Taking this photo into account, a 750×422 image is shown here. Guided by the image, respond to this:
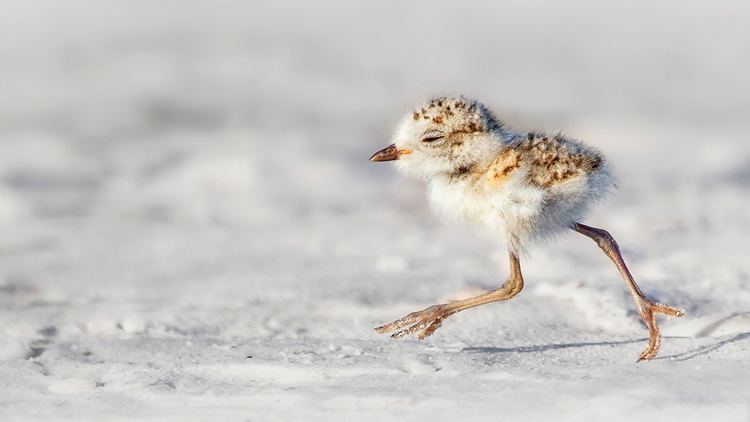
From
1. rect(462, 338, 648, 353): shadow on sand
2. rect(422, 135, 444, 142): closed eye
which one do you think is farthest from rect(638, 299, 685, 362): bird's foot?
rect(422, 135, 444, 142): closed eye

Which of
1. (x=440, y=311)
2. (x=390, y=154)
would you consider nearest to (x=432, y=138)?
(x=390, y=154)

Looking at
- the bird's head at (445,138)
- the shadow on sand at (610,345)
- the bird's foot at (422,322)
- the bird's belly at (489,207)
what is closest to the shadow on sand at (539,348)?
the shadow on sand at (610,345)

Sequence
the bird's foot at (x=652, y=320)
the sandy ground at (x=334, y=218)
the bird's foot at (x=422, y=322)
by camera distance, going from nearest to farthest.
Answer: the sandy ground at (x=334, y=218) → the bird's foot at (x=652, y=320) → the bird's foot at (x=422, y=322)

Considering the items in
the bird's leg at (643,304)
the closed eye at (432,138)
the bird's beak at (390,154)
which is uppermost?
the closed eye at (432,138)

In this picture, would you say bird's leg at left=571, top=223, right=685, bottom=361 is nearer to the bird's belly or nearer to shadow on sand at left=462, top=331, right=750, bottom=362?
shadow on sand at left=462, top=331, right=750, bottom=362

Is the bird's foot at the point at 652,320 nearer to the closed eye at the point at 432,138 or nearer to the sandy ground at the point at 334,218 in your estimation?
the sandy ground at the point at 334,218

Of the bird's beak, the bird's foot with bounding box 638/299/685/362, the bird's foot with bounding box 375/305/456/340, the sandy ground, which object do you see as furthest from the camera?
the bird's beak

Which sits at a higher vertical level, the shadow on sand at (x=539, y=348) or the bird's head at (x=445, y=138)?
the bird's head at (x=445, y=138)

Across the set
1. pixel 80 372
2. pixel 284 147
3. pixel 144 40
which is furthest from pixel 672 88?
pixel 80 372
